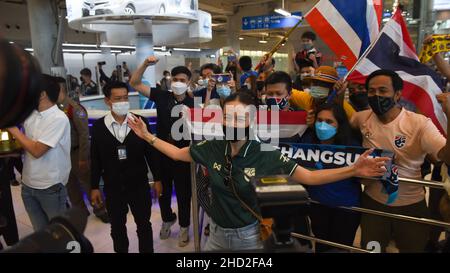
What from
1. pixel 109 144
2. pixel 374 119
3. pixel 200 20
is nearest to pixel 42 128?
pixel 109 144

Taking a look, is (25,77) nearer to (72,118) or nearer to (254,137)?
(254,137)

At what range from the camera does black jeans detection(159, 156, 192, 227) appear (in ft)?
10.8

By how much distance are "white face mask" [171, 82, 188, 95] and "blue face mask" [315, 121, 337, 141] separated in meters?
1.44

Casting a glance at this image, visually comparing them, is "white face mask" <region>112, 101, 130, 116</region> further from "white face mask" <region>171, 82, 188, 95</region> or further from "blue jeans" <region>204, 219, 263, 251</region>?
"blue jeans" <region>204, 219, 263, 251</region>

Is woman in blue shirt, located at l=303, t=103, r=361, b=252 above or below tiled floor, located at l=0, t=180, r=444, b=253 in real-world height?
above

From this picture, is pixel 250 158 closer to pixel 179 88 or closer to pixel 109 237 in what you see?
pixel 179 88

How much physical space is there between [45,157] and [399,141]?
2.43 meters

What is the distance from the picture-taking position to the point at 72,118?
3352 millimetres

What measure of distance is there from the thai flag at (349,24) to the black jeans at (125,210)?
205 cm

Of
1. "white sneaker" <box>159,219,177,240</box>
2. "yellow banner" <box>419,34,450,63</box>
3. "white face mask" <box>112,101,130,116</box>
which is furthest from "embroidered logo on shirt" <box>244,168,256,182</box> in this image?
"white sneaker" <box>159,219,177,240</box>

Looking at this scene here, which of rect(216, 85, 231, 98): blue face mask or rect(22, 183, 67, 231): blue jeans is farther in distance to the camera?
rect(216, 85, 231, 98): blue face mask
